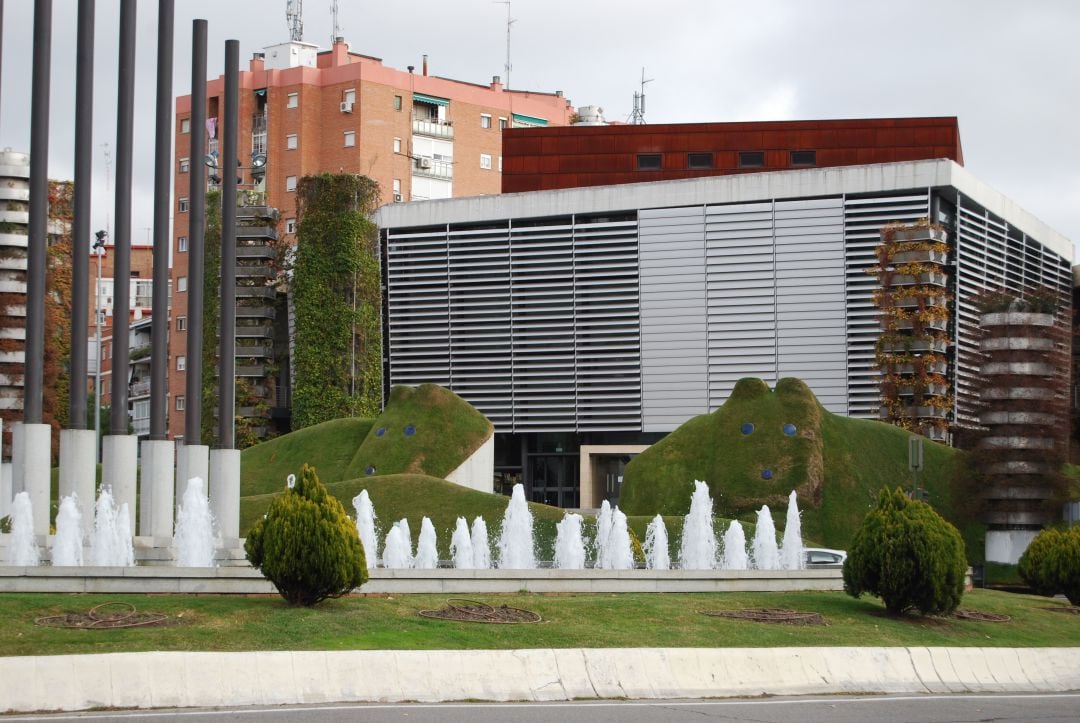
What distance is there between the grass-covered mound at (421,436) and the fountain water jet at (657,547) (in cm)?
1221

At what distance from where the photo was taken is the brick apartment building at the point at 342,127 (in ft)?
307

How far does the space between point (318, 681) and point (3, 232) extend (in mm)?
28635

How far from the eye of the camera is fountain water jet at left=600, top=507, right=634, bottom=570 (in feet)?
117

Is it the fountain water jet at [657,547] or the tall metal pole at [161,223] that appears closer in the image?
the tall metal pole at [161,223]

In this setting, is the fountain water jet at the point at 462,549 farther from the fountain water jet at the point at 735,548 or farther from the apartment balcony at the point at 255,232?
the apartment balcony at the point at 255,232

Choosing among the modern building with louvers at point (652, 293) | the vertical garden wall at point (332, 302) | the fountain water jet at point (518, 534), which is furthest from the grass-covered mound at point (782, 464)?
the vertical garden wall at point (332, 302)

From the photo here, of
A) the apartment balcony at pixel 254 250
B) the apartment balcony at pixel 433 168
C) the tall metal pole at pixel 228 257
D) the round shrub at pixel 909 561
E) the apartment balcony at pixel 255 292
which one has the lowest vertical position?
the round shrub at pixel 909 561

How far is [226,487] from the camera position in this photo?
3181 cm

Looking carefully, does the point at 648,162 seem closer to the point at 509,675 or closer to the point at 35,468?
the point at 35,468

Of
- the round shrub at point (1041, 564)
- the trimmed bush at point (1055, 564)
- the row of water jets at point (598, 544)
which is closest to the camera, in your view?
the trimmed bush at point (1055, 564)

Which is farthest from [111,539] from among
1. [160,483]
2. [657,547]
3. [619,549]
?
[657,547]

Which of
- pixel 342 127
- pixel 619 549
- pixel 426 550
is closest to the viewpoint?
pixel 619 549

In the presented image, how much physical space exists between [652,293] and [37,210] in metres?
40.6

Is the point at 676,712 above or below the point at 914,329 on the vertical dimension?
below
